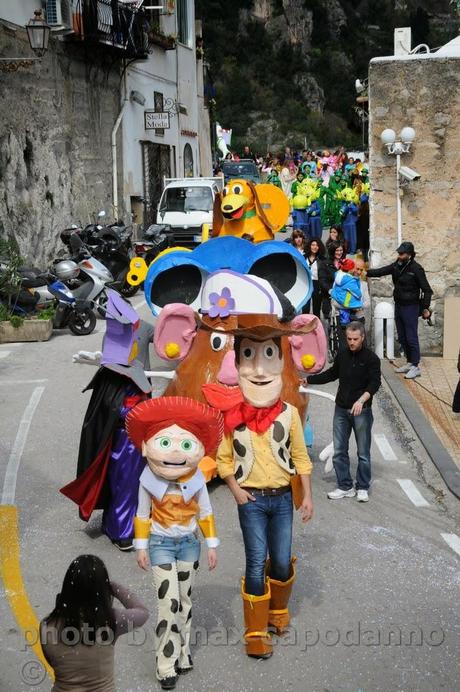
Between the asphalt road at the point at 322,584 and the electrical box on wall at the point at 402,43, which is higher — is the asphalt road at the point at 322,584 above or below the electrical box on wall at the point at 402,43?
below

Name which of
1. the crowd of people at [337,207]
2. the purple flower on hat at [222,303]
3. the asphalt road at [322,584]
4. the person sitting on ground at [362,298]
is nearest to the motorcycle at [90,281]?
the person sitting on ground at [362,298]

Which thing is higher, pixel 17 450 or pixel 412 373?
pixel 412 373

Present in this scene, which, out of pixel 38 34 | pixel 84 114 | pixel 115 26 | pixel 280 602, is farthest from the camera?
pixel 115 26

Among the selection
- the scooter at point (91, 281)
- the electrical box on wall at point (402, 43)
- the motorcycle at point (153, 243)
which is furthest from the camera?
the motorcycle at point (153, 243)

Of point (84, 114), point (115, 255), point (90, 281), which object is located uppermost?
point (84, 114)

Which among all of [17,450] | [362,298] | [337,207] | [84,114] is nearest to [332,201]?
[337,207]

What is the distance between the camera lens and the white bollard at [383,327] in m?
12.6

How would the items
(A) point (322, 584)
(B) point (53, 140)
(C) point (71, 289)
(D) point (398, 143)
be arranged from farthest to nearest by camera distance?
1. (B) point (53, 140)
2. (C) point (71, 289)
3. (D) point (398, 143)
4. (A) point (322, 584)

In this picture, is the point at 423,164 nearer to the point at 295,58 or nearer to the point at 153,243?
the point at 153,243

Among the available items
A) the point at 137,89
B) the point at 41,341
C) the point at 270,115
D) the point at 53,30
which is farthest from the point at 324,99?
the point at 41,341

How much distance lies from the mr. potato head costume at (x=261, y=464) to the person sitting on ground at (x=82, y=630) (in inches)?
56.3

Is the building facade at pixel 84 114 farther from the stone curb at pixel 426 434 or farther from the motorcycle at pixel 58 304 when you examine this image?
the stone curb at pixel 426 434

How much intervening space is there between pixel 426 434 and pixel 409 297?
2704 mm

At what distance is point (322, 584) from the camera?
6059 mm
